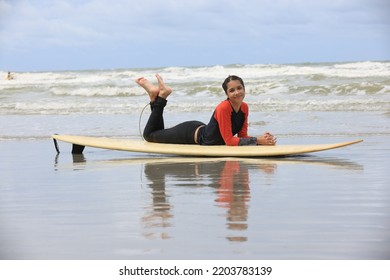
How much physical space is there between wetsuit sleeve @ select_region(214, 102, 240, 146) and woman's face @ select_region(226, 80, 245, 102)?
0.09m

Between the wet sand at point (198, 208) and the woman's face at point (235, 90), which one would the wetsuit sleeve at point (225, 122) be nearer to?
the woman's face at point (235, 90)

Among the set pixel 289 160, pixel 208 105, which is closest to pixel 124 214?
pixel 289 160

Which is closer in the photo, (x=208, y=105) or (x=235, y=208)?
(x=235, y=208)

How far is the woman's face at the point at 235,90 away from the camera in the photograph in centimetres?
642

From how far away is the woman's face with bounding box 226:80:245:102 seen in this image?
6.42 m

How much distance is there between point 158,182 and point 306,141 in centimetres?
319

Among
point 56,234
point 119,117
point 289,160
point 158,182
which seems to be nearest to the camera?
point 56,234

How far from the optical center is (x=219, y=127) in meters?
6.61

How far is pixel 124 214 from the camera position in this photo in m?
3.93

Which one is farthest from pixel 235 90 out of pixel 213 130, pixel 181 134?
pixel 181 134

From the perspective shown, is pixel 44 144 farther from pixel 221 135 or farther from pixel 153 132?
pixel 221 135

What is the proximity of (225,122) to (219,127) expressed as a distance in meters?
A: 0.12

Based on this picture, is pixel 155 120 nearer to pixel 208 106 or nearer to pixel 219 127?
pixel 219 127

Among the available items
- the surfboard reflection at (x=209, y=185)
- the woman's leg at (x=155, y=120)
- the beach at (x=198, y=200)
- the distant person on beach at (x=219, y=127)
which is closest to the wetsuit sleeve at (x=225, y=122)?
the distant person on beach at (x=219, y=127)
